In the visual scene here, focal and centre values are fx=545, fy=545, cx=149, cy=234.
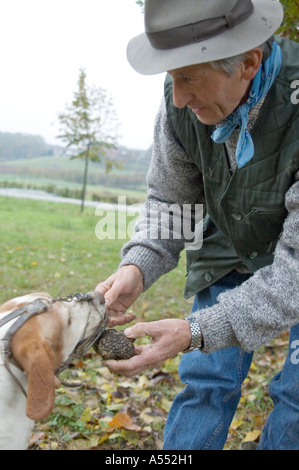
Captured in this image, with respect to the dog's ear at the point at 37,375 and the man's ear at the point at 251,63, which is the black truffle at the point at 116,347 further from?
the man's ear at the point at 251,63

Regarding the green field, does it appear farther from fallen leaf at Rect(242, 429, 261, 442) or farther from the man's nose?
the man's nose

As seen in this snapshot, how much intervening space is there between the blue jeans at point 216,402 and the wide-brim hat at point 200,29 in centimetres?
112

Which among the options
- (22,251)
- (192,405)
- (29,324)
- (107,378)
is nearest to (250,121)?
(29,324)

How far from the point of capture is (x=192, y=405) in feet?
8.70

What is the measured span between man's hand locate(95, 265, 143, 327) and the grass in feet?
3.67

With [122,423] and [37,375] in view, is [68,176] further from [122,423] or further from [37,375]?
[37,375]

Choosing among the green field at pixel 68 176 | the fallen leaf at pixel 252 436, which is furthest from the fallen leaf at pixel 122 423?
the green field at pixel 68 176

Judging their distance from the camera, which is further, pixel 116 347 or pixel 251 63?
pixel 116 347

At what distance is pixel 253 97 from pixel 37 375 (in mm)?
1317

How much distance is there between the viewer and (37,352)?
1902 millimetres

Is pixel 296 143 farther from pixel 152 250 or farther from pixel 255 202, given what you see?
pixel 152 250

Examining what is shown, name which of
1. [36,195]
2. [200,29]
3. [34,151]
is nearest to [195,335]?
[200,29]

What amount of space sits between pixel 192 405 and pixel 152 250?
30.7 inches

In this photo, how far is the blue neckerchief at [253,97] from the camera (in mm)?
2117
